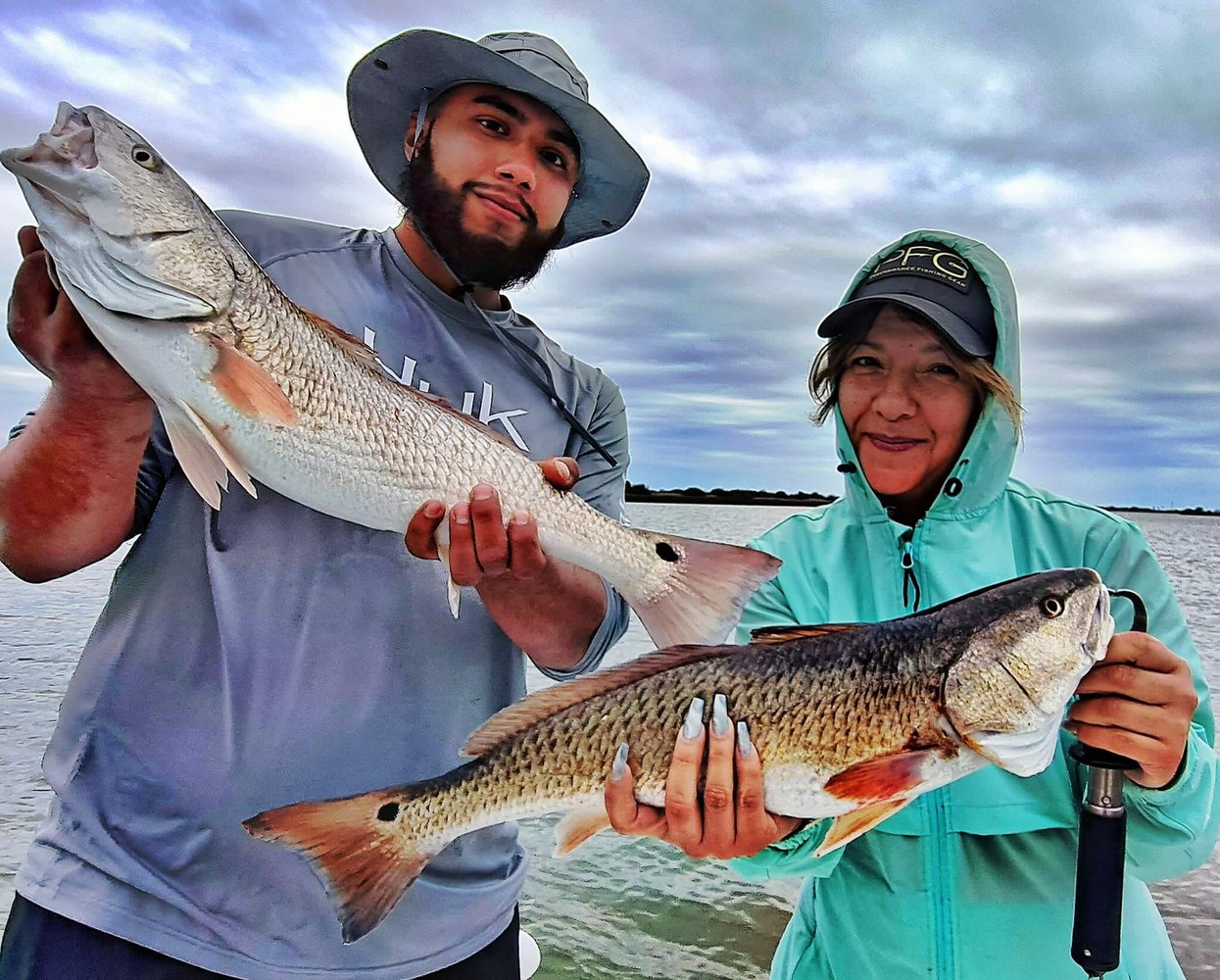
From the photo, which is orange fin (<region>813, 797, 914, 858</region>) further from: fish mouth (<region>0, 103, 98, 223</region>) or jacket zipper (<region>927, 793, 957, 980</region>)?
fish mouth (<region>0, 103, 98, 223</region>)

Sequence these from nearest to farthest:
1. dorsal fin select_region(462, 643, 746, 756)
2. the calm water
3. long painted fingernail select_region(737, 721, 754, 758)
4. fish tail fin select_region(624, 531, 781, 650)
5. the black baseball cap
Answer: long painted fingernail select_region(737, 721, 754, 758), dorsal fin select_region(462, 643, 746, 756), fish tail fin select_region(624, 531, 781, 650), the black baseball cap, the calm water

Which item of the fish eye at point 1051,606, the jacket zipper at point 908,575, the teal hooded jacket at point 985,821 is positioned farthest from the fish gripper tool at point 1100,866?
the jacket zipper at point 908,575

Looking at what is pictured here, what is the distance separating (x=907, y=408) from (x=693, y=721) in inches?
49.6

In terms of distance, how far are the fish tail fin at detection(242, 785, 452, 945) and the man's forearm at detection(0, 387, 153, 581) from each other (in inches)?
36.8

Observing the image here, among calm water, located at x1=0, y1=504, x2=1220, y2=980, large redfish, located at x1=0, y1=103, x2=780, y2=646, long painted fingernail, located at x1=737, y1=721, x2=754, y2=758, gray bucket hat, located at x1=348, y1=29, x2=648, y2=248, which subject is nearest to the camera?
large redfish, located at x1=0, y1=103, x2=780, y2=646

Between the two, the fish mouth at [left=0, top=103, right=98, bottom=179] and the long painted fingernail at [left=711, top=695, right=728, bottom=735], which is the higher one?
the fish mouth at [left=0, top=103, right=98, bottom=179]

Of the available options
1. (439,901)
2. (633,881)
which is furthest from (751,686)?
(633,881)

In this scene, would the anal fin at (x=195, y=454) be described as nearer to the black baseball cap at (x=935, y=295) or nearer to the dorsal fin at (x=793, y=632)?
the dorsal fin at (x=793, y=632)

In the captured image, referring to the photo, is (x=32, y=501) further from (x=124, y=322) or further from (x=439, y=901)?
(x=439, y=901)

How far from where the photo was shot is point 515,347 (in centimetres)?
308

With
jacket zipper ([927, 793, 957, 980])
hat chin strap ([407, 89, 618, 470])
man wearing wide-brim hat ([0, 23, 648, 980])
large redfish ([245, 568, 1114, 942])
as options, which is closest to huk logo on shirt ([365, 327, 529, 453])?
man wearing wide-brim hat ([0, 23, 648, 980])

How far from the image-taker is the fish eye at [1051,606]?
218 cm

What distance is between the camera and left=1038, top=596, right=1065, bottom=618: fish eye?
7.15 ft

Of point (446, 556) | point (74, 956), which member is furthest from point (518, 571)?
point (74, 956)
